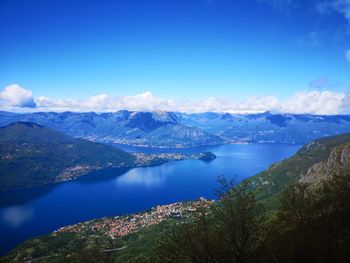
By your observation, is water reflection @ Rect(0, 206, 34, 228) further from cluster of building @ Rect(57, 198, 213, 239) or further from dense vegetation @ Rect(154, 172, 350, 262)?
dense vegetation @ Rect(154, 172, 350, 262)

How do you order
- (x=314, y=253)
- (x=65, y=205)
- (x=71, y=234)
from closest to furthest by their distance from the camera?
(x=314, y=253) → (x=71, y=234) → (x=65, y=205)

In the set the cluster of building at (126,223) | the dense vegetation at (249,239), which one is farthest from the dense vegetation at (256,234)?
the cluster of building at (126,223)

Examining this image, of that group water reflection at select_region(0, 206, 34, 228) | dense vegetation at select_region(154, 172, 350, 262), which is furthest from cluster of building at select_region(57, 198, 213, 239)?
dense vegetation at select_region(154, 172, 350, 262)

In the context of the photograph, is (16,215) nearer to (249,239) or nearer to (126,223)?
(126,223)

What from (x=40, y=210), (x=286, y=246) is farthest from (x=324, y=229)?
(x=40, y=210)

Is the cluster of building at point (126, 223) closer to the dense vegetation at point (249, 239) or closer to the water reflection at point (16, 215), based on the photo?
the water reflection at point (16, 215)

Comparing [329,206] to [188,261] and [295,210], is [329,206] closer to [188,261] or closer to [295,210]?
[295,210]

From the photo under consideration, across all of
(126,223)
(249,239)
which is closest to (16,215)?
(126,223)

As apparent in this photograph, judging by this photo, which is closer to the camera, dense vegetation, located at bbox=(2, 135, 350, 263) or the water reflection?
dense vegetation, located at bbox=(2, 135, 350, 263)
